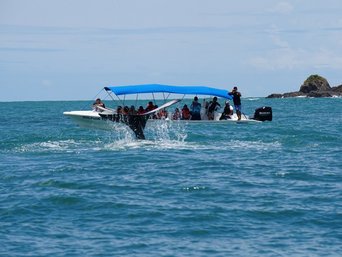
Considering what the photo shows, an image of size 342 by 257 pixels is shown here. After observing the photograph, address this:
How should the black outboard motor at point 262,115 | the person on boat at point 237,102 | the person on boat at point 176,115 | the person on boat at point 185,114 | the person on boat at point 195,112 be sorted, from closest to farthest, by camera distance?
the person on boat at point 176,115, the person on boat at point 185,114, the person on boat at point 195,112, the person on boat at point 237,102, the black outboard motor at point 262,115

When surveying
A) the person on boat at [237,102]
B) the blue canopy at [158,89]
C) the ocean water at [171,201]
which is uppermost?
the blue canopy at [158,89]

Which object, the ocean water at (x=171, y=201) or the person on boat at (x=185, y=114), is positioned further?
the person on boat at (x=185, y=114)

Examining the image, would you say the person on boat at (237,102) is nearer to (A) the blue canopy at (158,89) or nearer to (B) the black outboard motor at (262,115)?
(A) the blue canopy at (158,89)

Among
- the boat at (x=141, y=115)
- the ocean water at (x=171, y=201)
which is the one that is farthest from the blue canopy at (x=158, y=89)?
the ocean water at (x=171, y=201)

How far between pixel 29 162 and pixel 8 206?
941cm

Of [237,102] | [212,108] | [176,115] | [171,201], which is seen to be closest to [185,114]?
[176,115]

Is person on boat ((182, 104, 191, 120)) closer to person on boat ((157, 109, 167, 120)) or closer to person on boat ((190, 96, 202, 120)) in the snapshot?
person on boat ((190, 96, 202, 120))

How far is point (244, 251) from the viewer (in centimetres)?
1430

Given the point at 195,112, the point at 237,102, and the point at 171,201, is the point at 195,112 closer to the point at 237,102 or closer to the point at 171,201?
the point at 237,102

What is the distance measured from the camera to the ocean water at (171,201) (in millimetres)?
14805

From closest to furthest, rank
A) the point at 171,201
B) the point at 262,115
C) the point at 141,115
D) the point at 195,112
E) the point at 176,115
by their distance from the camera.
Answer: the point at 171,201, the point at 141,115, the point at 176,115, the point at 195,112, the point at 262,115

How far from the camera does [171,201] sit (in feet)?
62.1

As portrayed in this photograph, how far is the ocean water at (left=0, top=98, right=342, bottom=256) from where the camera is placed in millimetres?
14805

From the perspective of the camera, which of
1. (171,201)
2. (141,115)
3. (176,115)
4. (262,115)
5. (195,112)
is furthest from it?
(262,115)
